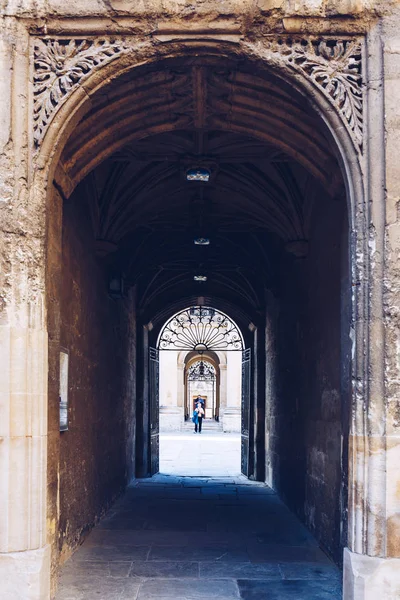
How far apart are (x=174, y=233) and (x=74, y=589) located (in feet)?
23.2

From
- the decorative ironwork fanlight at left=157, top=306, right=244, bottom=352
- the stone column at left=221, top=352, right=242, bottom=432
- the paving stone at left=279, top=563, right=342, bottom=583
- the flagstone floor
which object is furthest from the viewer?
the stone column at left=221, top=352, right=242, bottom=432

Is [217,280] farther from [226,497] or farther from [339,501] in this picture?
[339,501]

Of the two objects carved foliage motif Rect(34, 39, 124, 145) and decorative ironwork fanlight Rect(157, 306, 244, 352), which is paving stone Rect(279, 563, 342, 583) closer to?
carved foliage motif Rect(34, 39, 124, 145)

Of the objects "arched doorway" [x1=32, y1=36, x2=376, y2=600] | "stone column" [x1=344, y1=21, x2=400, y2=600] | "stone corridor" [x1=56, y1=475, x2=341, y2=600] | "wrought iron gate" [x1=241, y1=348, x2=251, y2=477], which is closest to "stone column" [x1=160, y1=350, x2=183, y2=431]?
"wrought iron gate" [x1=241, y1=348, x2=251, y2=477]

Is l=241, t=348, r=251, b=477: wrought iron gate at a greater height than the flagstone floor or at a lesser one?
greater

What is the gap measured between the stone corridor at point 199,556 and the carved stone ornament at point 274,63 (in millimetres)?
3361

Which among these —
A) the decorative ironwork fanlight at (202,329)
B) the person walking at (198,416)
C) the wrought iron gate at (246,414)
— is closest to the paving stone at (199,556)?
the wrought iron gate at (246,414)

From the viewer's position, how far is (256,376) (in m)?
13.9

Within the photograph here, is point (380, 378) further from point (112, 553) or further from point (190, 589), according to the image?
point (112, 553)

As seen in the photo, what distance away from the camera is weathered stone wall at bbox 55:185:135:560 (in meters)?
6.81

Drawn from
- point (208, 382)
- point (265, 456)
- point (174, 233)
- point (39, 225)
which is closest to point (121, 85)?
point (39, 225)

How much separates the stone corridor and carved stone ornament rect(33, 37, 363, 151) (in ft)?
11.0

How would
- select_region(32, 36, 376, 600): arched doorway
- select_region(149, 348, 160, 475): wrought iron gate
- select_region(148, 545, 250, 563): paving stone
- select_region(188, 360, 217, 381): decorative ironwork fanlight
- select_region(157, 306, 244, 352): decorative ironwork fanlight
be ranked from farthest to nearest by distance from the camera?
1. select_region(188, 360, 217, 381): decorative ironwork fanlight
2. select_region(157, 306, 244, 352): decorative ironwork fanlight
3. select_region(149, 348, 160, 475): wrought iron gate
4. select_region(148, 545, 250, 563): paving stone
5. select_region(32, 36, 376, 600): arched doorway

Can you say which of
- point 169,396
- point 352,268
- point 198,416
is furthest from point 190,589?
point 169,396
